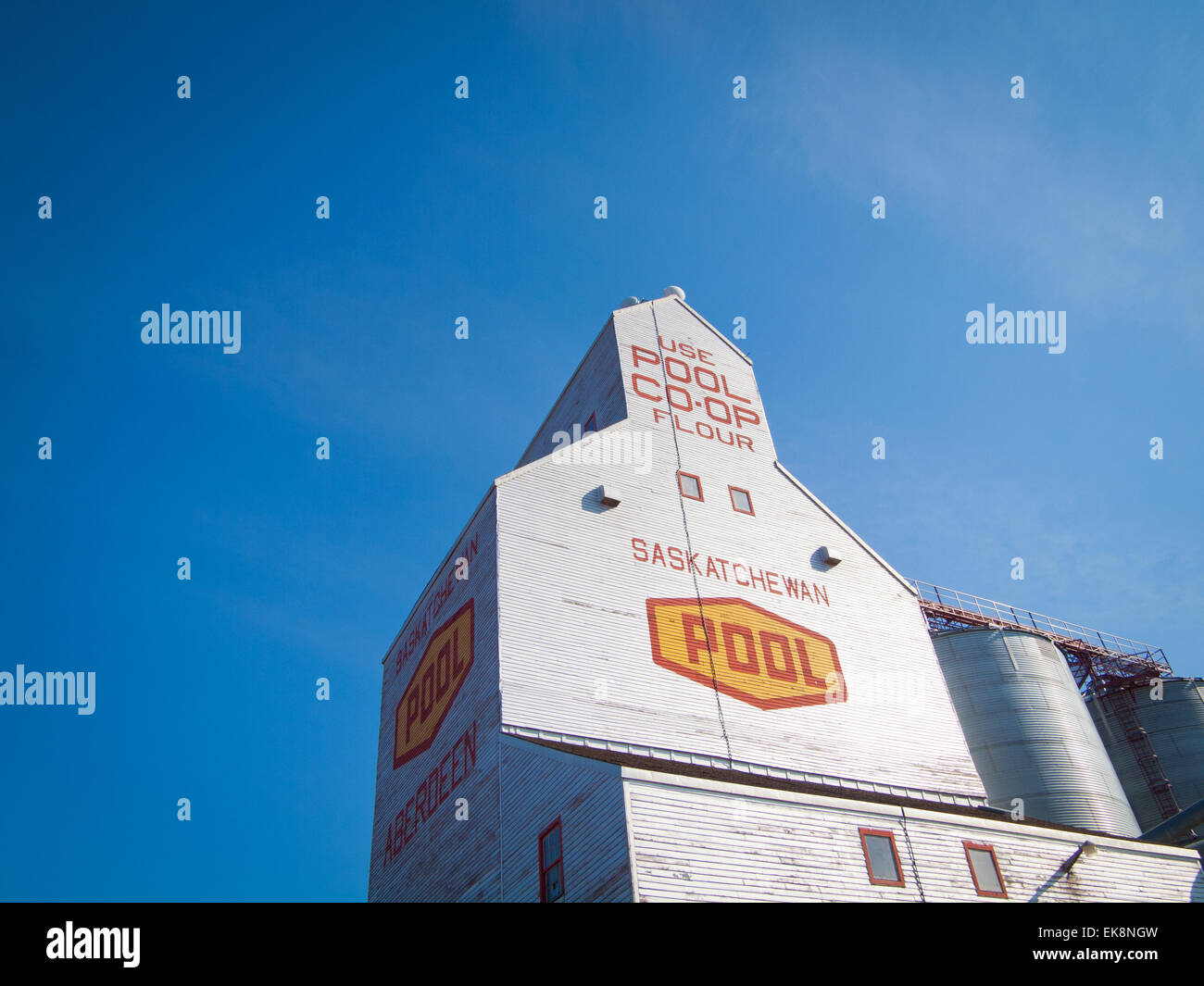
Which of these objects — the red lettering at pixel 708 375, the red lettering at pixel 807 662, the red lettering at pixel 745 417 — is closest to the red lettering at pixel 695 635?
the red lettering at pixel 807 662

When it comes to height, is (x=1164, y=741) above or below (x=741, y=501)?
below

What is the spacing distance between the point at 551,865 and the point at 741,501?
47.5 feet

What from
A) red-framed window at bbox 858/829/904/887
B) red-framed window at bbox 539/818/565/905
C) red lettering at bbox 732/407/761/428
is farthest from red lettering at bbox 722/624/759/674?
red lettering at bbox 732/407/761/428

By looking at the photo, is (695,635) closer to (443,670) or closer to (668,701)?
(668,701)

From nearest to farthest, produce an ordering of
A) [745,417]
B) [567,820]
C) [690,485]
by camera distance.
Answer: [567,820] < [690,485] < [745,417]

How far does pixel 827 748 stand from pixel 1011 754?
401 inches

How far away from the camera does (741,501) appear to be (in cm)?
2931

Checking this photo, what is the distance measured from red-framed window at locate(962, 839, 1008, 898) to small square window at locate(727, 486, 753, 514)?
12.4m

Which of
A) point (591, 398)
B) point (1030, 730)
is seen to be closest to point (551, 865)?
point (591, 398)

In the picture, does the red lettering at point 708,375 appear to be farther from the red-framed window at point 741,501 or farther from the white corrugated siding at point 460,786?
the white corrugated siding at point 460,786

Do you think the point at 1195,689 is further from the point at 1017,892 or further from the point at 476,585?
the point at 476,585

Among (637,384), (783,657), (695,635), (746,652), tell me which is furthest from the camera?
Answer: (637,384)

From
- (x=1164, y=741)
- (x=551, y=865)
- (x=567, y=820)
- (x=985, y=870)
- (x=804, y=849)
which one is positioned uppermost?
(x=1164, y=741)
